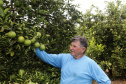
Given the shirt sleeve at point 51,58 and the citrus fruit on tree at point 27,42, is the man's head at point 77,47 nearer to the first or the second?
the shirt sleeve at point 51,58

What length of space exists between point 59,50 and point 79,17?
0.99 m

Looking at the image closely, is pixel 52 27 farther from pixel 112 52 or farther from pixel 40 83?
pixel 112 52

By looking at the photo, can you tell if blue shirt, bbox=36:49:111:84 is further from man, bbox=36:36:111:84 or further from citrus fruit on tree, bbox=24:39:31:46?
citrus fruit on tree, bbox=24:39:31:46

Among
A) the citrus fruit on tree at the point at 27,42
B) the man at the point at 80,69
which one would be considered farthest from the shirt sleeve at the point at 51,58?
the citrus fruit on tree at the point at 27,42

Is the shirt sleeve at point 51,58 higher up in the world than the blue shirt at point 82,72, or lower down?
higher up

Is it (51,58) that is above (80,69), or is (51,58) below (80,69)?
above

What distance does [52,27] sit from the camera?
11.1ft

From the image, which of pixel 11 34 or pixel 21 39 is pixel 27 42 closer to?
pixel 21 39

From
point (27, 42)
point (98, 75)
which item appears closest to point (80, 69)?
point (98, 75)

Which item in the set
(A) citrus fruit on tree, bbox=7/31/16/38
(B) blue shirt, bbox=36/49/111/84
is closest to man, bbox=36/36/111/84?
(B) blue shirt, bbox=36/49/111/84

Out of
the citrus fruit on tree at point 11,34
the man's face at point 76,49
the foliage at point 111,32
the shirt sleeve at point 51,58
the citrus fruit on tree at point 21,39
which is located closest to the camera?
the citrus fruit on tree at point 11,34

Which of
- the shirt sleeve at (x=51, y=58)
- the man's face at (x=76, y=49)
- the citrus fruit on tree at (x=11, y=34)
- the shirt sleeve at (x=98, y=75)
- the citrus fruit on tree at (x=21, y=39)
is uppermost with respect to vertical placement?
the citrus fruit on tree at (x=11, y=34)

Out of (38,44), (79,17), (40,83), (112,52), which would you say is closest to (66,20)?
(79,17)

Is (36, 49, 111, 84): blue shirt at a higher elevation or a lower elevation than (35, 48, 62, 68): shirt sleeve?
lower
